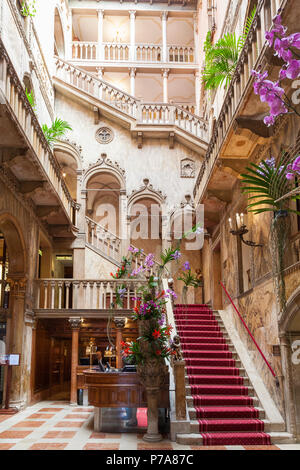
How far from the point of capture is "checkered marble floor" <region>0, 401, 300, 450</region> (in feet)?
23.7

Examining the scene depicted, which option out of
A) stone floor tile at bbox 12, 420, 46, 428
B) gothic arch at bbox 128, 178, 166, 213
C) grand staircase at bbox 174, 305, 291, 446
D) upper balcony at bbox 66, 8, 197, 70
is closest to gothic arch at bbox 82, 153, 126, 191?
gothic arch at bbox 128, 178, 166, 213

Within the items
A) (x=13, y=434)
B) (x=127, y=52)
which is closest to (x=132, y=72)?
(x=127, y=52)

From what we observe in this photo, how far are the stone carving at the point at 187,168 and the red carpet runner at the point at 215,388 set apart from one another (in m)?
6.71

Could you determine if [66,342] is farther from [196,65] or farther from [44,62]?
[196,65]

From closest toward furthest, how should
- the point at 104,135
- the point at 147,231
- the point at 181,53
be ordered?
1. the point at 104,135
2. the point at 147,231
3. the point at 181,53

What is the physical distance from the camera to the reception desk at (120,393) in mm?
8547

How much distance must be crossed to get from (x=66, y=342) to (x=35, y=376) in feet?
14.8

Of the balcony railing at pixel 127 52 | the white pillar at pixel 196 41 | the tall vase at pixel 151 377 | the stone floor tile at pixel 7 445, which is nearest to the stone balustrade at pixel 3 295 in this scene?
the stone floor tile at pixel 7 445

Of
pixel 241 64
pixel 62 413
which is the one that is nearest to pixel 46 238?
pixel 62 413

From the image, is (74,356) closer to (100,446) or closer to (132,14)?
(100,446)

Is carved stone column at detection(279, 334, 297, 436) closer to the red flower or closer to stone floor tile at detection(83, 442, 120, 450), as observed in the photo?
the red flower

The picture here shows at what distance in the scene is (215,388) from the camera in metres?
9.23

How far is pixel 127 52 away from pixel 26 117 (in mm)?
14467

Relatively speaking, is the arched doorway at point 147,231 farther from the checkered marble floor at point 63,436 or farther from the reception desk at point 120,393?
the reception desk at point 120,393
